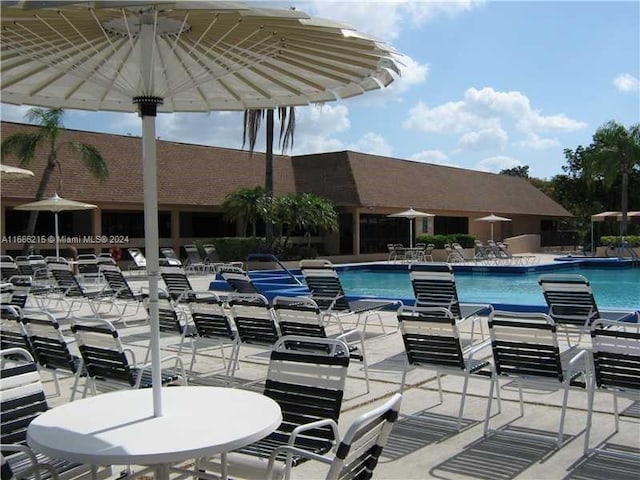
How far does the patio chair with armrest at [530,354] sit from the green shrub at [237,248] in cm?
2114

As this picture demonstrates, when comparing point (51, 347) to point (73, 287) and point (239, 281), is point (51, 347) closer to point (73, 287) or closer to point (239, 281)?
point (239, 281)

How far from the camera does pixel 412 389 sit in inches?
256

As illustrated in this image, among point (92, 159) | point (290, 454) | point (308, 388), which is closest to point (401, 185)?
point (92, 159)

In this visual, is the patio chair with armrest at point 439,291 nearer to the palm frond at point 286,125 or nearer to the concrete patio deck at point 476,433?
the concrete patio deck at point 476,433

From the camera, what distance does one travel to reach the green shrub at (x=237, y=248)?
1032 inches

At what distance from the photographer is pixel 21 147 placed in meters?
22.7

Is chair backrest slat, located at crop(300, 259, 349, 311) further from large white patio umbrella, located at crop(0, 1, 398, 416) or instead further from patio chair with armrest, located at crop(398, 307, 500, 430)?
large white patio umbrella, located at crop(0, 1, 398, 416)

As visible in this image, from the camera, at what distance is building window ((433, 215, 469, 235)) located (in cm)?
3846

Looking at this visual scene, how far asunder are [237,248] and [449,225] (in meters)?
17.1

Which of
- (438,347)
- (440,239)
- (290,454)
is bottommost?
(290,454)

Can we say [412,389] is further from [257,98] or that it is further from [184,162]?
[184,162]

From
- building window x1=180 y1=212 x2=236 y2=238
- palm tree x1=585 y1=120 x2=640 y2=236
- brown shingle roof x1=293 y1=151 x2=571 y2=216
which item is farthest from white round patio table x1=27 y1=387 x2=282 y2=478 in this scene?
palm tree x1=585 y1=120 x2=640 y2=236

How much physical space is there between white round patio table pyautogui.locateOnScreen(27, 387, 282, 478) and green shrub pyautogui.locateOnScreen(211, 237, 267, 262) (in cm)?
2248

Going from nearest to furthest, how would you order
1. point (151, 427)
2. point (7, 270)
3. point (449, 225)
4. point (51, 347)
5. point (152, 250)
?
point (151, 427) → point (152, 250) → point (51, 347) → point (7, 270) → point (449, 225)
